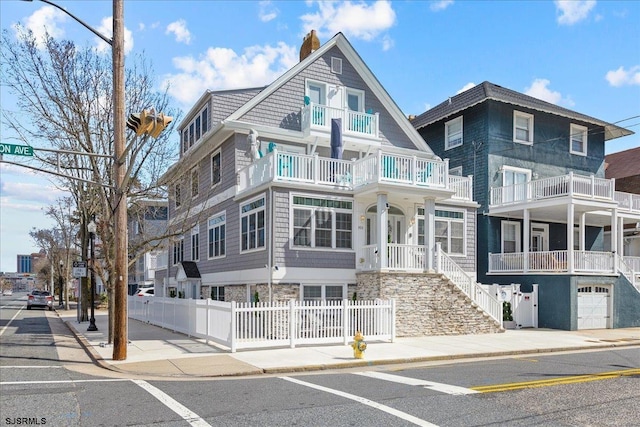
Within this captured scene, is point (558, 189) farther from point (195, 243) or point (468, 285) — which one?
point (195, 243)

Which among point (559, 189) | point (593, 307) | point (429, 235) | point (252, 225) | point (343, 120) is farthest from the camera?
point (559, 189)

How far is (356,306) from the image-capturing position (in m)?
17.1

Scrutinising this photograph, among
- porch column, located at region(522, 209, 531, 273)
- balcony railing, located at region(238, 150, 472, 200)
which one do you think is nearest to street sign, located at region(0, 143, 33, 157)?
balcony railing, located at region(238, 150, 472, 200)

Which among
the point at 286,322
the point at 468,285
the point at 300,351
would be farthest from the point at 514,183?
the point at 300,351

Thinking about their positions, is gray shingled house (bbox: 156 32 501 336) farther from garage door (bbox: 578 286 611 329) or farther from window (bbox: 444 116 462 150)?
garage door (bbox: 578 286 611 329)

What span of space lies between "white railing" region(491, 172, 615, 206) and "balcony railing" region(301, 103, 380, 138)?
792 centimetres

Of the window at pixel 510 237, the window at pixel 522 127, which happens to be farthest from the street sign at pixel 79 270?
the window at pixel 522 127

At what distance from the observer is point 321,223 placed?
20.8m

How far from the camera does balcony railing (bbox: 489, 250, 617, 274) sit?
24453 mm

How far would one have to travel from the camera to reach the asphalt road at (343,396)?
25.5 feet

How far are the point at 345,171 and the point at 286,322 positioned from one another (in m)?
6.65

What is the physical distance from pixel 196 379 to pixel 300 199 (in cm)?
971

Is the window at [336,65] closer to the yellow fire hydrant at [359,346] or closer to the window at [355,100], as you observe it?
the window at [355,100]

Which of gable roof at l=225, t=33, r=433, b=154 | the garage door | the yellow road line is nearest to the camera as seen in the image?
the yellow road line
